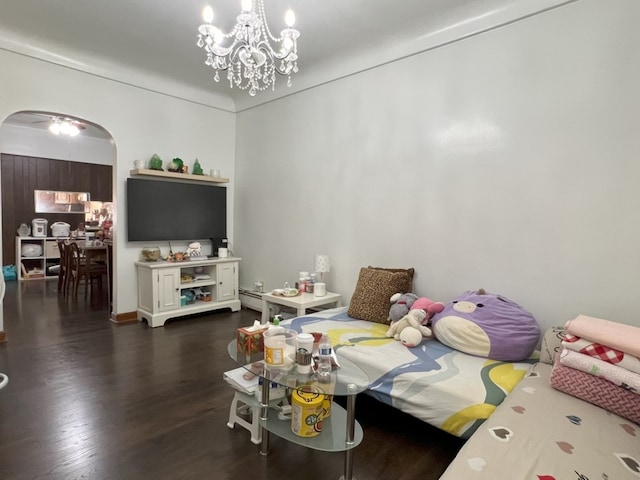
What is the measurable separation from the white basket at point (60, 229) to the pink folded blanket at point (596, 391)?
8602 millimetres

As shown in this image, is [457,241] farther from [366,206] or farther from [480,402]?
[480,402]

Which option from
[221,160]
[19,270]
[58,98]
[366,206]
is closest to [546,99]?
[366,206]


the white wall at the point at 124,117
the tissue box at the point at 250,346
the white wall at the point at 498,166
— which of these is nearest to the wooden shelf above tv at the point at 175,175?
the white wall at the point at 124,117

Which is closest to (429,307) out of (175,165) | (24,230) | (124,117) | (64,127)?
(175,165)

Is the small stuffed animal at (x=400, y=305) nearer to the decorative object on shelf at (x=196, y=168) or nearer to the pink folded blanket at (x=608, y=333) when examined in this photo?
the pink folded blanket at (x=608, y=333)

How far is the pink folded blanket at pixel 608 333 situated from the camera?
1617 millimetres

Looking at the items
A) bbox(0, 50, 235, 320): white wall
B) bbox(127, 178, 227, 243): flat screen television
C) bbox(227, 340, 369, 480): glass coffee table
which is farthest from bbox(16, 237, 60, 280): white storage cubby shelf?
bbox(227, 340, 369, 480): glass coffee table

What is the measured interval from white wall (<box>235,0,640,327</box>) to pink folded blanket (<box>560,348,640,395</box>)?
2.44ft

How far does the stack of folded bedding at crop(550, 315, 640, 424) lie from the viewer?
1.58m

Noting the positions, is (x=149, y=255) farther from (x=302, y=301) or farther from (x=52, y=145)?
(x=52, y=145)

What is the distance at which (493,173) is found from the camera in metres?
2.69

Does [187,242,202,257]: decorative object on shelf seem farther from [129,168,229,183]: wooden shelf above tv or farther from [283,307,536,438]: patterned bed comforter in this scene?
[283,307,536,438]: patterned bed comforter

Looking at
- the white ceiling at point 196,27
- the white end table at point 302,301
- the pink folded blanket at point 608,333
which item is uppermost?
the white ceiling at point 196,27

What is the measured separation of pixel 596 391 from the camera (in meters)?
1.65
